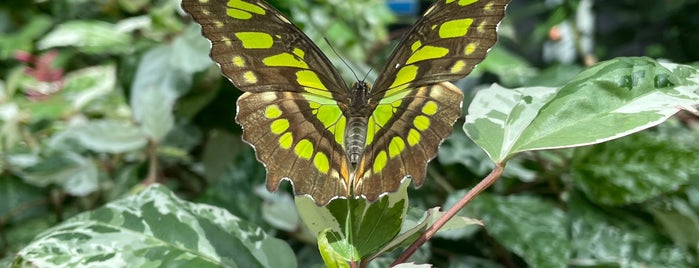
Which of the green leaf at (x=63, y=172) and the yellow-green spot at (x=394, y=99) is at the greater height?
the yellow-green spot at (x=394, y=99)

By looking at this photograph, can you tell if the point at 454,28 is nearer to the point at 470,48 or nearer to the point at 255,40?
the point at 470,48

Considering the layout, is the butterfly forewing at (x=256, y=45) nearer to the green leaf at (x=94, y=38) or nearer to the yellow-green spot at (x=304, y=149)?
the yellow-green spot at (x=304, y=149)

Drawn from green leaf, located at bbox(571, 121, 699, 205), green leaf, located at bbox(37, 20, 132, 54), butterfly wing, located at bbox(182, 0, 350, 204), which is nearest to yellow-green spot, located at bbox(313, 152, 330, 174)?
butterfly wing, located at bbox(182, 0, 350, 204)

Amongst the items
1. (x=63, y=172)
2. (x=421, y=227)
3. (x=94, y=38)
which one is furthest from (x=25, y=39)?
(x=421, y=227)

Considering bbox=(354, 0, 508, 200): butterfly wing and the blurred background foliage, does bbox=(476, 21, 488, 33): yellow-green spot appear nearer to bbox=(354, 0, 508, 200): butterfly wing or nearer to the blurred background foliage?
bbox=(354, 0, 508, 200): butterfly wing

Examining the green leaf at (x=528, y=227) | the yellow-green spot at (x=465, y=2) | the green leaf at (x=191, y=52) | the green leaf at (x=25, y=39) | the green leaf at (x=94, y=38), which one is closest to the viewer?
the yellow-green spot at (x=465, y=2)

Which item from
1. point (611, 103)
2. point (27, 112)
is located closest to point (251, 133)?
point (611, 103)

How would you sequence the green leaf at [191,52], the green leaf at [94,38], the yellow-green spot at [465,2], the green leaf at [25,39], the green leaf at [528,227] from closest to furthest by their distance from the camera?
the yellow-green spot at [465,2] < the green leaf at [528,227] < the green leaf at [191,52] < the green leaf at [94,38] < the green leaf at [25,39]

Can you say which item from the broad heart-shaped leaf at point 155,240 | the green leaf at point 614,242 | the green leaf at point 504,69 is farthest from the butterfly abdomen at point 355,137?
the green leaf at point 504,69
